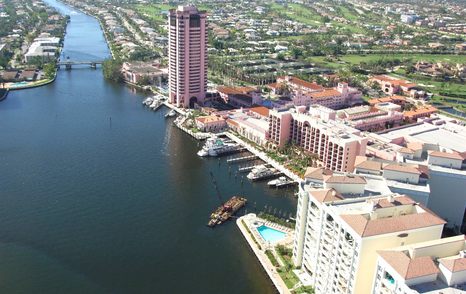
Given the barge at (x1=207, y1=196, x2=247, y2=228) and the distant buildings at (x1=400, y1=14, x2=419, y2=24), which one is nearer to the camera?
the barge at (x1=207, y1=196, x2=247, y2=228)

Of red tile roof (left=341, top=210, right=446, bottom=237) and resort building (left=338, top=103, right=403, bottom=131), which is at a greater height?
red tile roof (left=341, top=210, right=446, bottom=237)

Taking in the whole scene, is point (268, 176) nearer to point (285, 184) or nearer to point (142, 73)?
point (285, 184)

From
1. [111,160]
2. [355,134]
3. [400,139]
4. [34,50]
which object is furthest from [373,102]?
[34,50]

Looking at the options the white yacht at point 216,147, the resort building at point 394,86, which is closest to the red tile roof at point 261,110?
the white yacht at point 216,147

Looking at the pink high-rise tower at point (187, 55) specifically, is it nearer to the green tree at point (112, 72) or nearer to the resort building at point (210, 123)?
the resort building at point (210, 123)

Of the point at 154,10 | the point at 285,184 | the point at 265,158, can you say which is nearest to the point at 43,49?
the point at 265,158

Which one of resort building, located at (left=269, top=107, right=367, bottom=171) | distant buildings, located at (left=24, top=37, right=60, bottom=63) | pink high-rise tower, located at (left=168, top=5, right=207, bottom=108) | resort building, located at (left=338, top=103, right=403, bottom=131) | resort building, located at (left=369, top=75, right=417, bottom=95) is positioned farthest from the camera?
distant buildings, located at (left=24, top=37, right=60, bottom=63)

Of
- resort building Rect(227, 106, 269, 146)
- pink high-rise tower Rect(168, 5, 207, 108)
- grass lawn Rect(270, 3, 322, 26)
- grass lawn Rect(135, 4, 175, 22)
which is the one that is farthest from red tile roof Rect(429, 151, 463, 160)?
grass lawn Rect(270, 3, 322, 26)

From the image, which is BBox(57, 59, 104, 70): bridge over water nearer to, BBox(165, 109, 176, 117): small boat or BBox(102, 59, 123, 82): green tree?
BBox(102, 59, 123, 82): green tree
